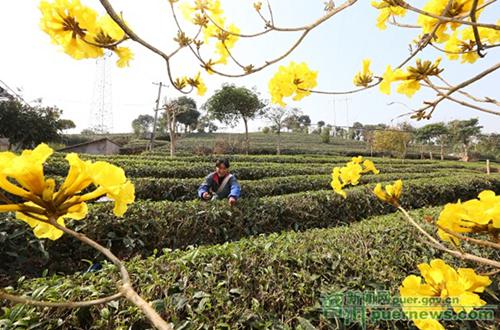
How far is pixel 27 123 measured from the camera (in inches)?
842

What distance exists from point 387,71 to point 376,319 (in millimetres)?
1509

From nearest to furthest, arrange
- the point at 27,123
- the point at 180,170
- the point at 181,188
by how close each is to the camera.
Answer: the point at 181,188 → the point at 180,170 → the point at 27,123

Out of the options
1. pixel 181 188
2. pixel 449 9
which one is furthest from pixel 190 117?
pixel 449 9

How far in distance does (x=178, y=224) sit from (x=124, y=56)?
12.7ft

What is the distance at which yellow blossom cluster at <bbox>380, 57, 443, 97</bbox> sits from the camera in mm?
885

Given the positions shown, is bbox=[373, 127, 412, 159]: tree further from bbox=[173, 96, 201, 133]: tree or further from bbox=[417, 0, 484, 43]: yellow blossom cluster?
bbox=[417, 0, 484, 43]: yellow blossom cluster

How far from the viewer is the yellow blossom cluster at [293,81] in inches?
47.1

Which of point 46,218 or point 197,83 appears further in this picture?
point 197,83

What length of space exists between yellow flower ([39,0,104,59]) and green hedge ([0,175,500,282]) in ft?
11.2

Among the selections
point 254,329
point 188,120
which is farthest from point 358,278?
point 188,120

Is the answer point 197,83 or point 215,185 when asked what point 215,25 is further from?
point 215,185

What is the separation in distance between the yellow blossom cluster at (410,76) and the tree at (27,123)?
26177 millimetres

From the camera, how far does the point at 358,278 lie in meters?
2.13

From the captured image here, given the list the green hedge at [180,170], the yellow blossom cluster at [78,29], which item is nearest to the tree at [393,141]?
the green hedge at [180,170]
